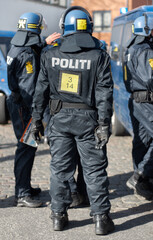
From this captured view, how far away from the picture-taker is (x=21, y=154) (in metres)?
4.94

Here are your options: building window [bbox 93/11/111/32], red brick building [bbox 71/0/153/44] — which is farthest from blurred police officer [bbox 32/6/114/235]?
building window [bbox 93/11/111/32]

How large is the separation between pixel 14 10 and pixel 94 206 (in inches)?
693

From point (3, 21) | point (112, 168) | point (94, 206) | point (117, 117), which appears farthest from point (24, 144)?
point (3, 21)

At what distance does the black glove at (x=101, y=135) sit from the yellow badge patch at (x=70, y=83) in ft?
1.33

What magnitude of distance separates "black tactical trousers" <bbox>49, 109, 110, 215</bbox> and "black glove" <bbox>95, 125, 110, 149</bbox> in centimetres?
7

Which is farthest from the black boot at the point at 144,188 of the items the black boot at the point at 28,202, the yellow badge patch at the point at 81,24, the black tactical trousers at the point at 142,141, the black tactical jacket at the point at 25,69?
the yellow badge patch at the point at 81,24

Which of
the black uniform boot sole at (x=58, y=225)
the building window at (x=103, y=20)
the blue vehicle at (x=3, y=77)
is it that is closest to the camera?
the black uniform boot sole at (x=58, y=225)

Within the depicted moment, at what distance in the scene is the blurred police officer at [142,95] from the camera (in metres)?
4.96

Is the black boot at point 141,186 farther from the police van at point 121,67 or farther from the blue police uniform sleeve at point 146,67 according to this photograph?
the police van at point 121,67

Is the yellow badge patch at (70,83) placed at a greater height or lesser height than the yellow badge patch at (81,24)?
lesser

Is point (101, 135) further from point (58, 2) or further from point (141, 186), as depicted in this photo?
point (58, 2)

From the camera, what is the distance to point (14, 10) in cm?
2044

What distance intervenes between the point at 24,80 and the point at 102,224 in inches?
67.9

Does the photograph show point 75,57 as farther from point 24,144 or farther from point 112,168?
point 112,168
